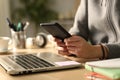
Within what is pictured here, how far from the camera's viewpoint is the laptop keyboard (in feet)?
3.53

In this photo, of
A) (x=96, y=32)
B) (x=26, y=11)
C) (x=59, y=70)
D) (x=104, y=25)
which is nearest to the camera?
(x=59, y=70)

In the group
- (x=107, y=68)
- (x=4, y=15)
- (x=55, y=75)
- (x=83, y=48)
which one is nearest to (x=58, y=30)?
(x=83, y=48)

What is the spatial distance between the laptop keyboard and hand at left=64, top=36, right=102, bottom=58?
0.15 meters

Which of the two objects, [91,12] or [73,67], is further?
[91,12]

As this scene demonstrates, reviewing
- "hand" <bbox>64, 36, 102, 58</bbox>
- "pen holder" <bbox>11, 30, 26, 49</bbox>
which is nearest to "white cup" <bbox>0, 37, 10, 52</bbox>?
"pen holder" <bbox>11, 30, 26, 49</bbox>

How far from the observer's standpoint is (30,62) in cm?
113

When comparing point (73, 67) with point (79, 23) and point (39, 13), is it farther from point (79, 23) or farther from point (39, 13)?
point (39, 13)

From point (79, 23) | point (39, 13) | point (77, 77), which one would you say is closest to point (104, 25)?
point (79, 23)

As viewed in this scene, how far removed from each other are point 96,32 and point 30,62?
503mm

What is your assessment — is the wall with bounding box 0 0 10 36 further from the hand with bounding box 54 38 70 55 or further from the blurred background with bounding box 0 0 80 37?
the hand with bounding box 54 38 70 55

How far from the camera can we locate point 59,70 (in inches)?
41.6

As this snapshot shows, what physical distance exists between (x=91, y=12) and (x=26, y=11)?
193 cm

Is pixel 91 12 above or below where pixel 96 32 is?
above

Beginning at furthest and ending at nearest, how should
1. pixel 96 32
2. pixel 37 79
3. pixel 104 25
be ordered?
pixel 96 32 < pixel 104 25 < pixel 37 79
